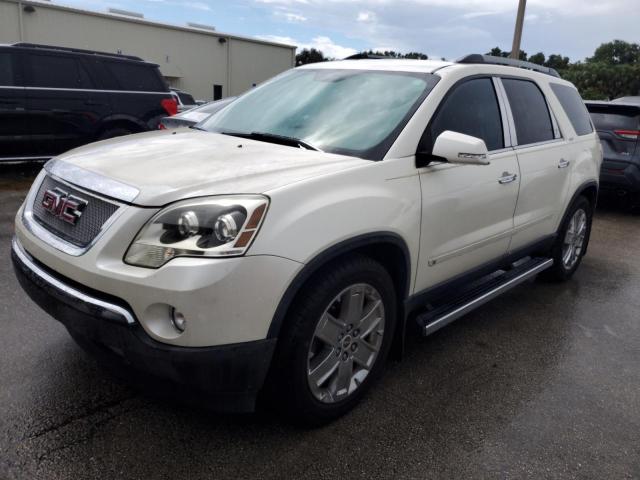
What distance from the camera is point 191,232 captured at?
2217mm

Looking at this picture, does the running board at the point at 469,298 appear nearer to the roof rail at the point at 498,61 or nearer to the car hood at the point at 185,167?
the car hood at the point at 185,167

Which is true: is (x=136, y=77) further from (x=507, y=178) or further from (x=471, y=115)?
(x=507, y=178)

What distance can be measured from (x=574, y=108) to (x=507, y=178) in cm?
189

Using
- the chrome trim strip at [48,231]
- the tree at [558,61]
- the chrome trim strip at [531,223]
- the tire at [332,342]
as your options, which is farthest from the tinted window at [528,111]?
the tree at [558,61]

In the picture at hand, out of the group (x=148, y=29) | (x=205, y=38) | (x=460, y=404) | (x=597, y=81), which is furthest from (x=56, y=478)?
(x=597, y=81)

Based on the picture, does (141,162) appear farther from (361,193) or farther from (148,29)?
(148,29)

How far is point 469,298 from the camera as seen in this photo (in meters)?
3.60

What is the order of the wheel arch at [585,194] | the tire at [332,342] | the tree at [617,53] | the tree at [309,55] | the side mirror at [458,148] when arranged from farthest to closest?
the tree at [617,53], the tree at [309,55], the wheel arch at [585,194], the side mirror at [458,148], the tire at [332,342]

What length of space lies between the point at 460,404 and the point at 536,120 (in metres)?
2.39

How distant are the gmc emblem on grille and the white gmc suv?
0.01m

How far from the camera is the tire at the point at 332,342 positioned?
2.40m

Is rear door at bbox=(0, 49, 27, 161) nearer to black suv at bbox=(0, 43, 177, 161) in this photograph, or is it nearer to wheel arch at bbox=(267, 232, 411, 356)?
black suv at bbox=(0, 43, 177, 161)

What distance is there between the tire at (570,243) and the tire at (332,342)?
2.60 metres

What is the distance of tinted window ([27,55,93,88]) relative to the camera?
8.16 m
